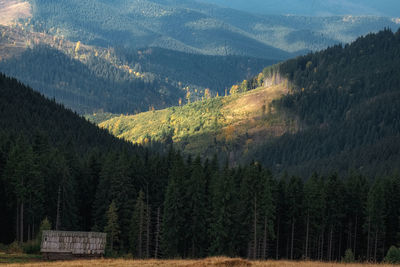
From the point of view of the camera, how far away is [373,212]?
11806cm

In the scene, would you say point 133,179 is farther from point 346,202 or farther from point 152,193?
point 346,202

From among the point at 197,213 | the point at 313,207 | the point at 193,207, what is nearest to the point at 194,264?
the point at 197,213

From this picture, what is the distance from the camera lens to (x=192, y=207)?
114 metres

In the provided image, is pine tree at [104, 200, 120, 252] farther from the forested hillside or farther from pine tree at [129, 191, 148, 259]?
pine tree at [129, 191, 148, 259]

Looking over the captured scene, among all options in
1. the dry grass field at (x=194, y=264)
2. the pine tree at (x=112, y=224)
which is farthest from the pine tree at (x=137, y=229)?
the dry grass field at (x=194, y=264)

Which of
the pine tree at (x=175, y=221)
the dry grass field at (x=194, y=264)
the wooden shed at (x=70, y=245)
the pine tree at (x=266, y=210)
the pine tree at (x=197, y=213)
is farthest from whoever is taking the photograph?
the pine tree at (x=175, y=221)

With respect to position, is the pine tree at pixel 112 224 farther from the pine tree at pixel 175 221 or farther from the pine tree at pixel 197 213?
the pine tree at pixel 197 213

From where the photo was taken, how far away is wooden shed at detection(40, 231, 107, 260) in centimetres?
7731

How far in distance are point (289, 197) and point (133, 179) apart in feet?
93.9

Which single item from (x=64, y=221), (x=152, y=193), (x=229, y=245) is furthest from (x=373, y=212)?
(x=64, y=221)

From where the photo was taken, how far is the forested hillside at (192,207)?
10938 cm

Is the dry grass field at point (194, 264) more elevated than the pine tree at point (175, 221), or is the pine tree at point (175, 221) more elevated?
the pine tree at point (175, 221)

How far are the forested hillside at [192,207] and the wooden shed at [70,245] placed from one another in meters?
23.9

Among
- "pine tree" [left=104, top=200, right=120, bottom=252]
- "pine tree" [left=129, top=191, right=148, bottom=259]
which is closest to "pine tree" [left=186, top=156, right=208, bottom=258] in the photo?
"pine tree" [left=129, top=191, right=148, bottom=259]
